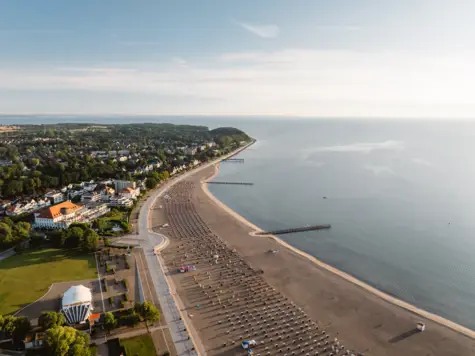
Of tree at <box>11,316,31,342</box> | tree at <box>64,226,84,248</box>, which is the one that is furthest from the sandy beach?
tree at <box>11,316,31,342</box>

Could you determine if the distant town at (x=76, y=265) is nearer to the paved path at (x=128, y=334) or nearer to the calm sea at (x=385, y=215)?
the paved path at (x=128, y=334)

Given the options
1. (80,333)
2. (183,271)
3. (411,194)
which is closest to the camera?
(80,333)

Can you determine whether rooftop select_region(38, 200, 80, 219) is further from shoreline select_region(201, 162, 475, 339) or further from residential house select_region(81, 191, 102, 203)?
shoreline select_region(201, 162, 475, 339)

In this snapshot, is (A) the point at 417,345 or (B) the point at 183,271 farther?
(B) the point at 183,271

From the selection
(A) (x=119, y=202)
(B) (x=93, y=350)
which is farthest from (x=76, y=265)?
(A) (x=119, y=202)

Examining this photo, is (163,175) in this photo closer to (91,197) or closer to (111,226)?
(91,197)

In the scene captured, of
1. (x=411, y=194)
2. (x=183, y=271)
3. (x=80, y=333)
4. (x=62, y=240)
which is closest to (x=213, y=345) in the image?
(x=80, y=333)

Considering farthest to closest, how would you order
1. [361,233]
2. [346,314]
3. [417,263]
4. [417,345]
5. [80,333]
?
1. [361,233]
2. [417,263]
3. [346,314]
4. [417,345]
5. [80,333]

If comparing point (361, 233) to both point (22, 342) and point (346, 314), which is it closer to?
point (346, 314)
